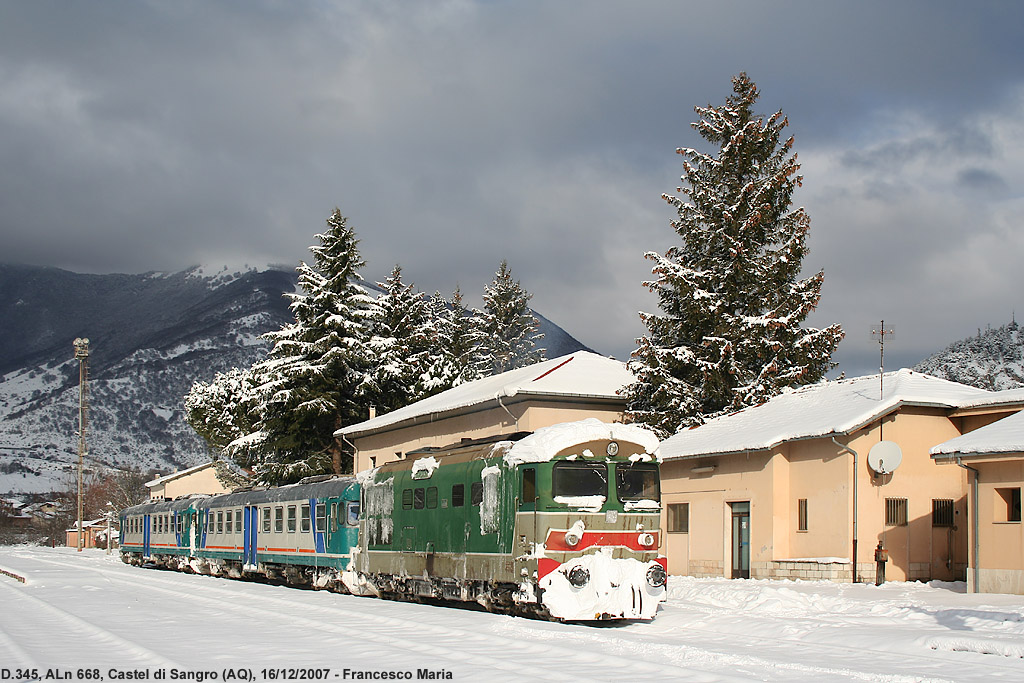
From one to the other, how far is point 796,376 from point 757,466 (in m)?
13.3

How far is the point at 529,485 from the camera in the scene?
58.5ft

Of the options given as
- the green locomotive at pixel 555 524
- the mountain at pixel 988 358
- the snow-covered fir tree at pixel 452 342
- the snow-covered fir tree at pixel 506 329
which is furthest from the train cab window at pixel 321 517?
the mountain at pixel 988 358

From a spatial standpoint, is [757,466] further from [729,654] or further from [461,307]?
[461,307]

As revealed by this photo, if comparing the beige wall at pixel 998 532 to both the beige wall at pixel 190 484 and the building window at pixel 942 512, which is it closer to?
the building window at pixel 942 512

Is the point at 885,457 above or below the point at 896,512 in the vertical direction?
above

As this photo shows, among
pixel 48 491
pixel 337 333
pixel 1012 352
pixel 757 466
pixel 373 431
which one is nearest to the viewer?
pixel 757 466

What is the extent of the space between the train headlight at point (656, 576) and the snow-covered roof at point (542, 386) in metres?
18.6

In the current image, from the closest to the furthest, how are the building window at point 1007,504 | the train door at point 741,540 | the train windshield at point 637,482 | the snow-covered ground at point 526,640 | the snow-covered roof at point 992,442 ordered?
the snow-covered ground at point 526,640 < the train windshield at point 637,482 < the snow-covered roof at point 992,442 < the building window at point 1007,504 < the train door at point 741,540

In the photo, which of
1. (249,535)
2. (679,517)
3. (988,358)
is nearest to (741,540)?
(679,517)

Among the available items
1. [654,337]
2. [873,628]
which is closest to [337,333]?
[654,337]

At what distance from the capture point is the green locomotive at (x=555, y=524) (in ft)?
56.5

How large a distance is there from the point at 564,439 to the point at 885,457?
10.4m

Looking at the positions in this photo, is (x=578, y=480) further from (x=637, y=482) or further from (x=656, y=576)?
(x=656, y=576)

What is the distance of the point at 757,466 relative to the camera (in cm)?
2775
